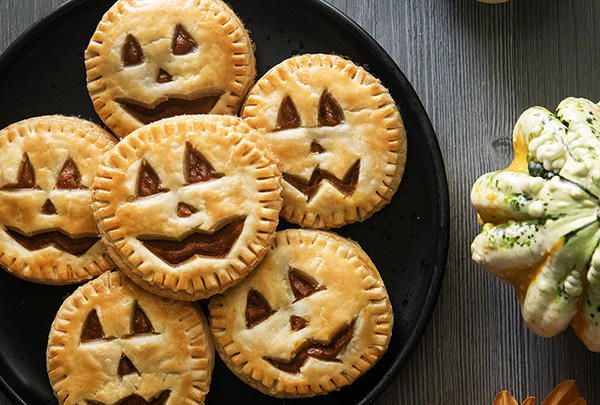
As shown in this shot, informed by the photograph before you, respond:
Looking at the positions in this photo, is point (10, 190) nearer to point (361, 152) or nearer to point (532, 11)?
point (361, 152)

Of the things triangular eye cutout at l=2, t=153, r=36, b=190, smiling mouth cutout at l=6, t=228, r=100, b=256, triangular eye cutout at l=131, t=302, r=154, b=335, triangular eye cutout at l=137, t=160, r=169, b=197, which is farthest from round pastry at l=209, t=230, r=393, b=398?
triangular eye cutout at l=2, t=153, r=36, b=190

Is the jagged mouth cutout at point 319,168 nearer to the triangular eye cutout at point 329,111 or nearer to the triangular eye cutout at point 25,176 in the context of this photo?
the triangular eye cutout at point 329,111

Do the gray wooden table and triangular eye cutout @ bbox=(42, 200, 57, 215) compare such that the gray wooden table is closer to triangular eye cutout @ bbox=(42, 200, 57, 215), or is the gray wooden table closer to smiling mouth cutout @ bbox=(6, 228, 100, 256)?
smiling mouth cutout @ bbox=(6, 228, 100, 256)

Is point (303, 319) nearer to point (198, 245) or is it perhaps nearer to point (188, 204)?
point (198, 245)

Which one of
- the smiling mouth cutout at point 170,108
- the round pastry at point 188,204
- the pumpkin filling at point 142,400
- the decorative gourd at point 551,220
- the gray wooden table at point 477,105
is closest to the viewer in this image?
the decorative gourd at point 551,220

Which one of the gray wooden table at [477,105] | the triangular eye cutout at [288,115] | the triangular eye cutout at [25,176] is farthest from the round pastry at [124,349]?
the triangular eye cutout at [288,115]
